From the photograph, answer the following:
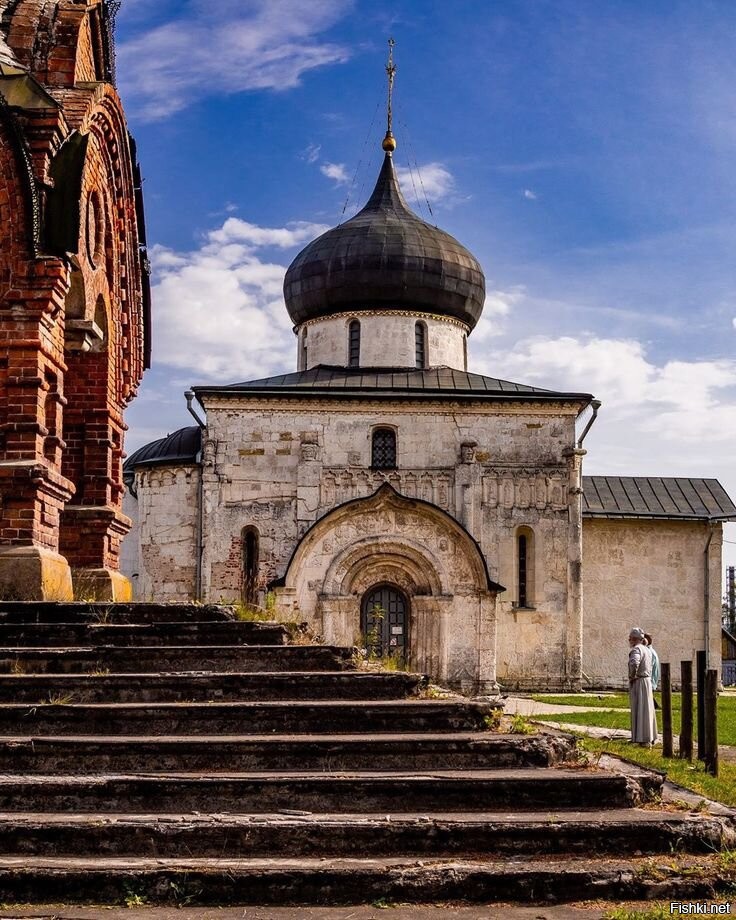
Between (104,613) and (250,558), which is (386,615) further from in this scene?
(104,613)

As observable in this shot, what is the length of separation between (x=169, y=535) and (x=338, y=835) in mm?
20893

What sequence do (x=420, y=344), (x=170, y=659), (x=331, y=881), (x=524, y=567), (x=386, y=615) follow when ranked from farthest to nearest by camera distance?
(x=420, y=344) < (x=524, y=567) < (x=386, y=615) < (x=170, y=659) < (x=331, y=881)

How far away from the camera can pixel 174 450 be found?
27.0 m

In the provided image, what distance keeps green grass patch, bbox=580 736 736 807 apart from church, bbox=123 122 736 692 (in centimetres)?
1232

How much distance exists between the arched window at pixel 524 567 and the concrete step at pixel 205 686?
19.0 meters

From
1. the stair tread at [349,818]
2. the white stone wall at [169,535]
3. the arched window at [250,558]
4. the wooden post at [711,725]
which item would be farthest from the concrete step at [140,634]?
the white stone wall at [169,535]

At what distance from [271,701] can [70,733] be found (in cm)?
107

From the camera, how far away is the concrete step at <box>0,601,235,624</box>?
24.8 feet

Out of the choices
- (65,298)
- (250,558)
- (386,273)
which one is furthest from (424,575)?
(65,298)

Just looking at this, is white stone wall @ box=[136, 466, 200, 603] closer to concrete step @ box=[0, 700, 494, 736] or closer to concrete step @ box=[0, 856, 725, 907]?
concrete step @ box=[0, 700, 494, 736]

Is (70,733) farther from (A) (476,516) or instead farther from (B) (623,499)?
(B) (623,499)

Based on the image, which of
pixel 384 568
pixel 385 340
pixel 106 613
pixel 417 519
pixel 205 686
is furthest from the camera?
pixel 385 340

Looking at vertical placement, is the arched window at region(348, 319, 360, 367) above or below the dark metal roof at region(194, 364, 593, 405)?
above

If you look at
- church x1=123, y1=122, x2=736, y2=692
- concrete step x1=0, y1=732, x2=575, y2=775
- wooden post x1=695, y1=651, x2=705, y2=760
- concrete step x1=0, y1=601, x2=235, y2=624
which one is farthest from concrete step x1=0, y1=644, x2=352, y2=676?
church x1=123, y1=122, x2=736, y2=692
